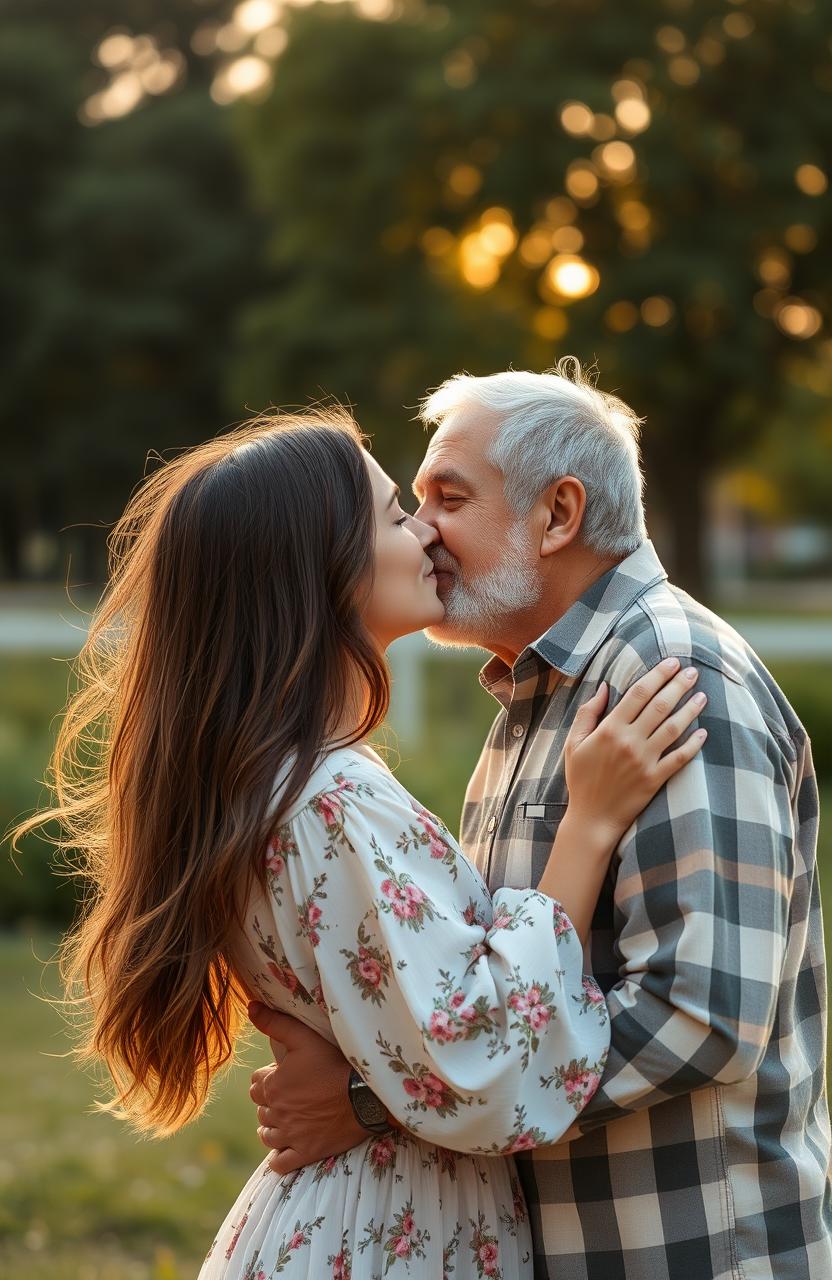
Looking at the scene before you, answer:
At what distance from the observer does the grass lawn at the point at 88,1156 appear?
5.00 meters

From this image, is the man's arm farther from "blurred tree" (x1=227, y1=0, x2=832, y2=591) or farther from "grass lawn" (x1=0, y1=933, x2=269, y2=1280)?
"blurred tree" (x1=227, y1=0, x2=832, y2=591)

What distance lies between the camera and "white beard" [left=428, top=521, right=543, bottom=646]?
2684mm

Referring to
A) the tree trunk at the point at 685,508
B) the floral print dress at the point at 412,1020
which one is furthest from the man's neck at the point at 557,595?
the tree trunk at the point at 685,508

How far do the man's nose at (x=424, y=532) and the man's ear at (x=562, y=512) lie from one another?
0.23 meters

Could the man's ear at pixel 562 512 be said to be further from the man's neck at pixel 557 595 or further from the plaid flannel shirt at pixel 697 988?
the plaid flannel shirt at pixel 697 988

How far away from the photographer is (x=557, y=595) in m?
2.69

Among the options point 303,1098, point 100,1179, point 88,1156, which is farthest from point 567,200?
point 303,1098

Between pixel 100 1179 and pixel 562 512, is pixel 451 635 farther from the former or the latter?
pixel 100 1179

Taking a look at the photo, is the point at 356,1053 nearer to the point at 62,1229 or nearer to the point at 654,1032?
the point at 654,1032

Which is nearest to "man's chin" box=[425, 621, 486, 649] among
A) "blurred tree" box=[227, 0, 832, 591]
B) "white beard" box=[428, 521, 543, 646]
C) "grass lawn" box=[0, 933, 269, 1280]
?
"white beard" box=[428, 521, 543, 646]

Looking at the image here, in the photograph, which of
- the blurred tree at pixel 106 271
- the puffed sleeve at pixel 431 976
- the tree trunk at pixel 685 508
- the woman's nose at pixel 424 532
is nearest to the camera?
the puffed sleeve at pixel 431 976

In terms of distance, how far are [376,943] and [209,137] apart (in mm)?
A: 34888

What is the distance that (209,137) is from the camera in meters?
34.5

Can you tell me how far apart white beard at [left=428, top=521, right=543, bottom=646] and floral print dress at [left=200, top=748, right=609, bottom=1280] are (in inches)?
16.3
